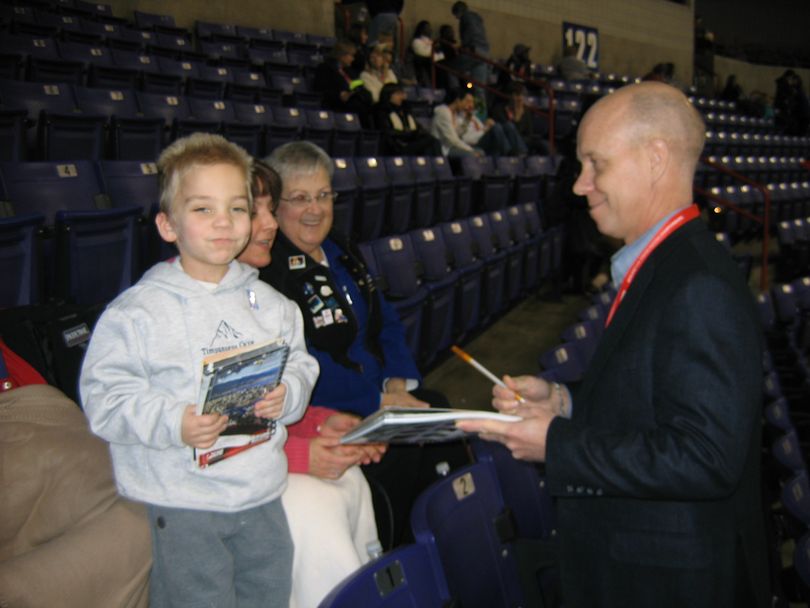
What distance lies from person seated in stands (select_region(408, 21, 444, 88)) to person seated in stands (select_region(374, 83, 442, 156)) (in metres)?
3.17

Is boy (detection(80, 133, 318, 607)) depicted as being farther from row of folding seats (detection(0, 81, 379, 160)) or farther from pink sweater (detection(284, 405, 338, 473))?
row of folding seats (detection(0, 81, 379, 160))

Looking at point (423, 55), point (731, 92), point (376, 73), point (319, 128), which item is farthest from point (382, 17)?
point (731, 92)

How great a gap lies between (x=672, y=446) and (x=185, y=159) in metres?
1.04

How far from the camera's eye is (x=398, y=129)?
6809mm

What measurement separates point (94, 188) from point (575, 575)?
2.96m

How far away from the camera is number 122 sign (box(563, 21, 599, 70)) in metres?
14.2

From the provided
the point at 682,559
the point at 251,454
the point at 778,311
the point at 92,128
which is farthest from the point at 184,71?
the point at 682,559

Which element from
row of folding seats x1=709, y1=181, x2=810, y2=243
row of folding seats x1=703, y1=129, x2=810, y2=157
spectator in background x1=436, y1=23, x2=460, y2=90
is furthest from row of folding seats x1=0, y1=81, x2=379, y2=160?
row of folding seats x1=703, y1=129, x2=810, y2=157

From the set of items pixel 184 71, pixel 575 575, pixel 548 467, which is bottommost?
pixel 575 575

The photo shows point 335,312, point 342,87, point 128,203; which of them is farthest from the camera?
point 342,87

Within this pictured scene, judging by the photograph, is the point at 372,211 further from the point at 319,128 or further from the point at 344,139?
the point at 344,139

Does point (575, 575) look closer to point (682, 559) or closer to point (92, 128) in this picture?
point (682, 559)

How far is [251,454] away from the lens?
136 cm

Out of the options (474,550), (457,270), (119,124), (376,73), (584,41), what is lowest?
(474,550)
